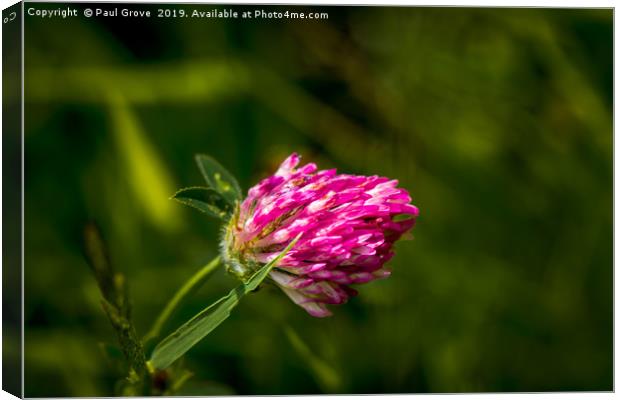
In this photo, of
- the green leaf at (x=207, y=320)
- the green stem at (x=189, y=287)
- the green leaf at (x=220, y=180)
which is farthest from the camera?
the green leaf at (x=220, y=180)

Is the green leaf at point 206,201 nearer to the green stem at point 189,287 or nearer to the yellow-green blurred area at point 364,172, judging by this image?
the green stem at point 189,287

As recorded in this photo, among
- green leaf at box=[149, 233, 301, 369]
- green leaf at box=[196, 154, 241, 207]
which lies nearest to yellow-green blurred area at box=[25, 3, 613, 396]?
green leaf at box=[196, 154, 241, 207]

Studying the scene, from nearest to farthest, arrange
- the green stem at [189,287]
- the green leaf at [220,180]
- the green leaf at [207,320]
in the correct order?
the green leaf at [207,320] → the green stem at [189,287] → the green leaf at [220,180]

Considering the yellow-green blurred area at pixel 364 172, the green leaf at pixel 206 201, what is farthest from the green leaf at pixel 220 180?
the yellow-green blurred area at pixel 364 172

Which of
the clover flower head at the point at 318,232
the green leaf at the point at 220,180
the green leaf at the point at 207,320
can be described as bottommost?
the green leaf at the point at 207,320

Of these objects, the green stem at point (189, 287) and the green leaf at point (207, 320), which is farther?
the green stem at point (189, 287)

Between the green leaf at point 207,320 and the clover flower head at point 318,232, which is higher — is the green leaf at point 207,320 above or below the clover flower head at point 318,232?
below

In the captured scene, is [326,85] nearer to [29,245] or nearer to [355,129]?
[355,129]
